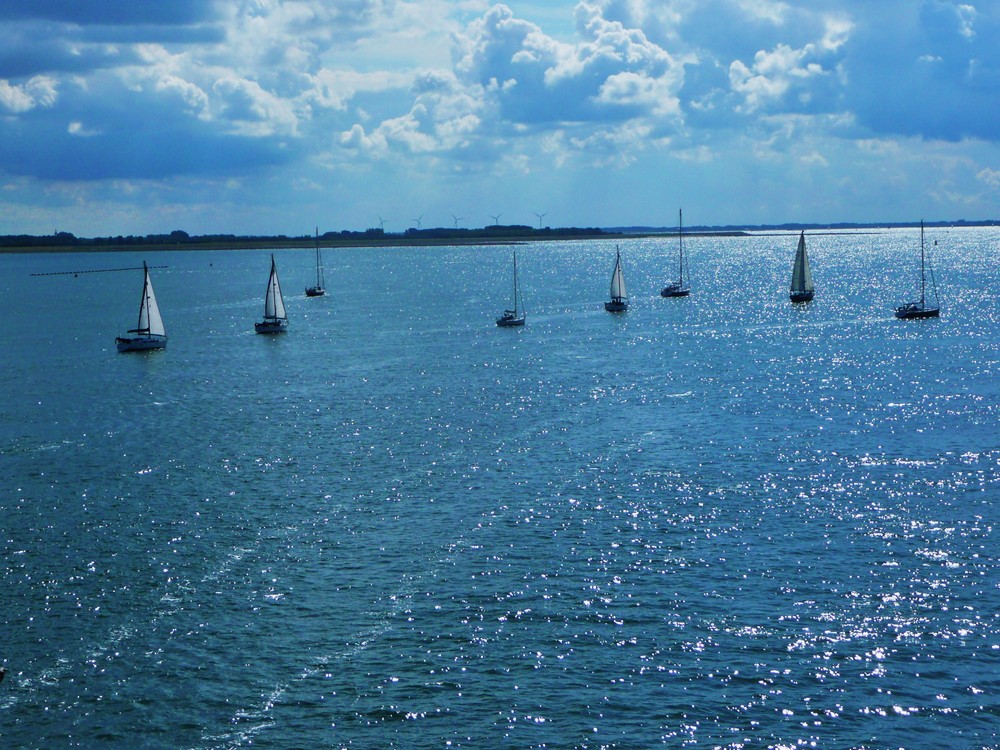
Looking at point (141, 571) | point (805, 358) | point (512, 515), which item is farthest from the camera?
point (805, 358)

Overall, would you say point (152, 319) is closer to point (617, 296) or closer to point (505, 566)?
point (617, 296)

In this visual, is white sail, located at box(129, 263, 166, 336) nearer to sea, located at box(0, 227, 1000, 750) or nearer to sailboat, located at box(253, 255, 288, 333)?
sailboat, located at box(253, 255, 288, 333)

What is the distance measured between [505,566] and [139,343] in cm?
9819

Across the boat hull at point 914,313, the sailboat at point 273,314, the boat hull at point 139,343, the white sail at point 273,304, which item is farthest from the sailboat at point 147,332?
the boat hull at point 914,313

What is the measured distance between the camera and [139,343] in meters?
138

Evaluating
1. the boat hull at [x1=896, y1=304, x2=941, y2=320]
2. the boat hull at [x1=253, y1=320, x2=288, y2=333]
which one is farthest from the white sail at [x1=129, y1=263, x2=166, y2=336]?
the boat hull at [x1=896, y1=304, x2=941, y2=320]

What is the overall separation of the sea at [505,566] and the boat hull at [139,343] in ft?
109

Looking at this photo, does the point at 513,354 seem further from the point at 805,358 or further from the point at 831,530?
the point at 831,530

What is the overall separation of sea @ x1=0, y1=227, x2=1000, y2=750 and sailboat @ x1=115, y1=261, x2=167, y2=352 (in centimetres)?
3352

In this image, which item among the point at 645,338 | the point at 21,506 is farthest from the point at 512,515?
the point at 645,338

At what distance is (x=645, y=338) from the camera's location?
147 metres

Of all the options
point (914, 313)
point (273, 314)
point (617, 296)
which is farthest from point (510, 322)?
point (914, 313)

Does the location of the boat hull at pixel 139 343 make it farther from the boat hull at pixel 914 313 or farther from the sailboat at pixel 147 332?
the boat hull at pixel 914 313

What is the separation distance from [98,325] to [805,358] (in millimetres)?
114915
